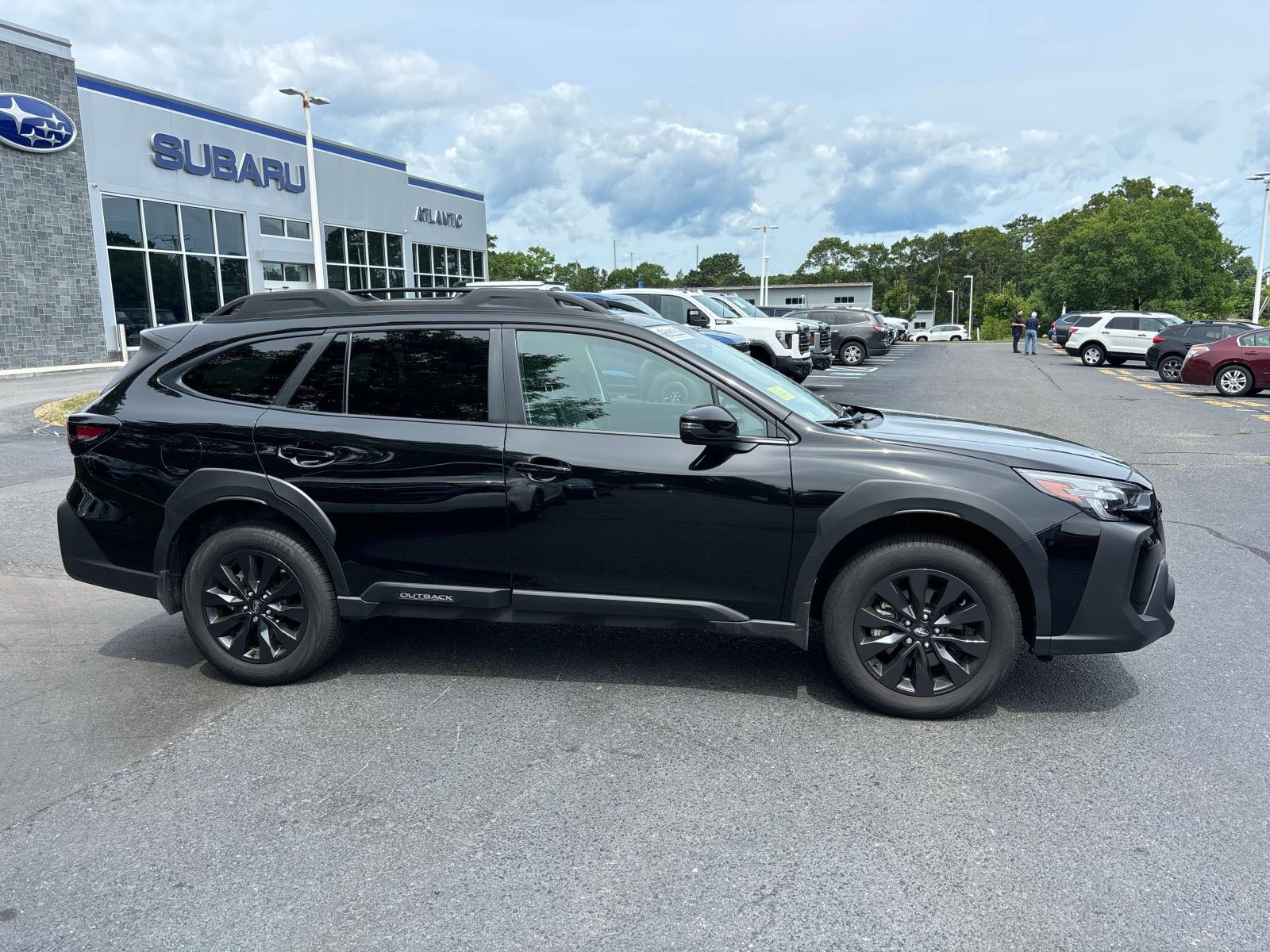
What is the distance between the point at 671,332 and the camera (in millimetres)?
4680

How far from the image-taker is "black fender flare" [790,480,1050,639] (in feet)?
12.0

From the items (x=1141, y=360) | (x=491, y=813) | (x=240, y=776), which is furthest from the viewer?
(x=1141, y=360)

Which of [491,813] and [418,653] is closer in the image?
[491,813]

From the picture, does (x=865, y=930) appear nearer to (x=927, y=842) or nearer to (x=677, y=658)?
(x=927, y=842)

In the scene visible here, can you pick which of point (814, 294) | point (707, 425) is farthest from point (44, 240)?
point (814, 294)

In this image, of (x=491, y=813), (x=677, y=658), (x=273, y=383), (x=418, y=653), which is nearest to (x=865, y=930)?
(x=491, y=813)

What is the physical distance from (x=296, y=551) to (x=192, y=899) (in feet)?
5.63

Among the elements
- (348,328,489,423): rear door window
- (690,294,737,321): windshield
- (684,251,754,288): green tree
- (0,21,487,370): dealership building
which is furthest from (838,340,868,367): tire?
(684,251,754,288): green tree

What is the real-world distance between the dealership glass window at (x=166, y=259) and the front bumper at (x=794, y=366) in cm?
1664

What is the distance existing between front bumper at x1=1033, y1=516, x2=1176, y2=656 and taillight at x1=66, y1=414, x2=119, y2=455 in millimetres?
4166

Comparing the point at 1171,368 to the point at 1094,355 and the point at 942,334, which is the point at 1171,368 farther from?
the point at 942,334

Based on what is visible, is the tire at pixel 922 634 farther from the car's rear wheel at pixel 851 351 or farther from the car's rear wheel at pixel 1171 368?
the car's rear wheel at pixel 851 351

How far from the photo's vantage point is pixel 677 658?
462 centimetres

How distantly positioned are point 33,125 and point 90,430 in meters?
23.9
